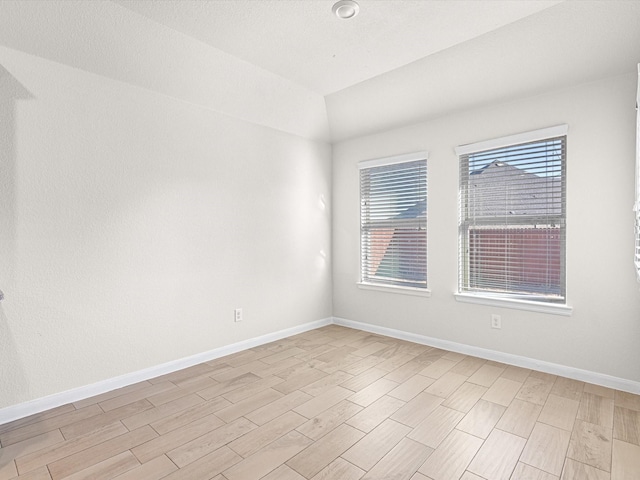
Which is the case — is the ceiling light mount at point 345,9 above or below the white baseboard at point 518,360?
above

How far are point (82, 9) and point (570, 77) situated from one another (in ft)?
11.2

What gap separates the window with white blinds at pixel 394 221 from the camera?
147 inches

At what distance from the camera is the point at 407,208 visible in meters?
3.85

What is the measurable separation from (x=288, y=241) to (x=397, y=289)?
1.32 m

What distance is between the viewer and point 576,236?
109 inches

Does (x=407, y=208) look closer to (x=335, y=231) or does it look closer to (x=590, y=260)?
(x=335, y=231)

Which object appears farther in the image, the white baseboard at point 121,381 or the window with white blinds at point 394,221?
the window with white blinds at point 394,221

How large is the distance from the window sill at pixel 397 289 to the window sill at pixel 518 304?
327 millimetres

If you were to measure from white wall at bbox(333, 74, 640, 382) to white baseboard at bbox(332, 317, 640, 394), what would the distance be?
4 cm

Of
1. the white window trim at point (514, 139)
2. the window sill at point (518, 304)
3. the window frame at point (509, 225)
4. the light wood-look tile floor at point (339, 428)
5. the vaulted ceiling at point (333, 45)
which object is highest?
the vaulted ceiling at point (333, 45)

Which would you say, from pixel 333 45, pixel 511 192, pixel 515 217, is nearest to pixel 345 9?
pixel 333 45

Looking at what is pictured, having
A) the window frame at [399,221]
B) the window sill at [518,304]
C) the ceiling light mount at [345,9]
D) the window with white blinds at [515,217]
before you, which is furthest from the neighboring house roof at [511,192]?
the ceiling light mount at [345,9]

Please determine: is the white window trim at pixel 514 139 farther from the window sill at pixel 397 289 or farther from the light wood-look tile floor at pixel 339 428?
the light wood-look tile floor at pixel 339 428

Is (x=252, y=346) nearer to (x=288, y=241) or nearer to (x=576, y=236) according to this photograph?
(x=288, y=241)
